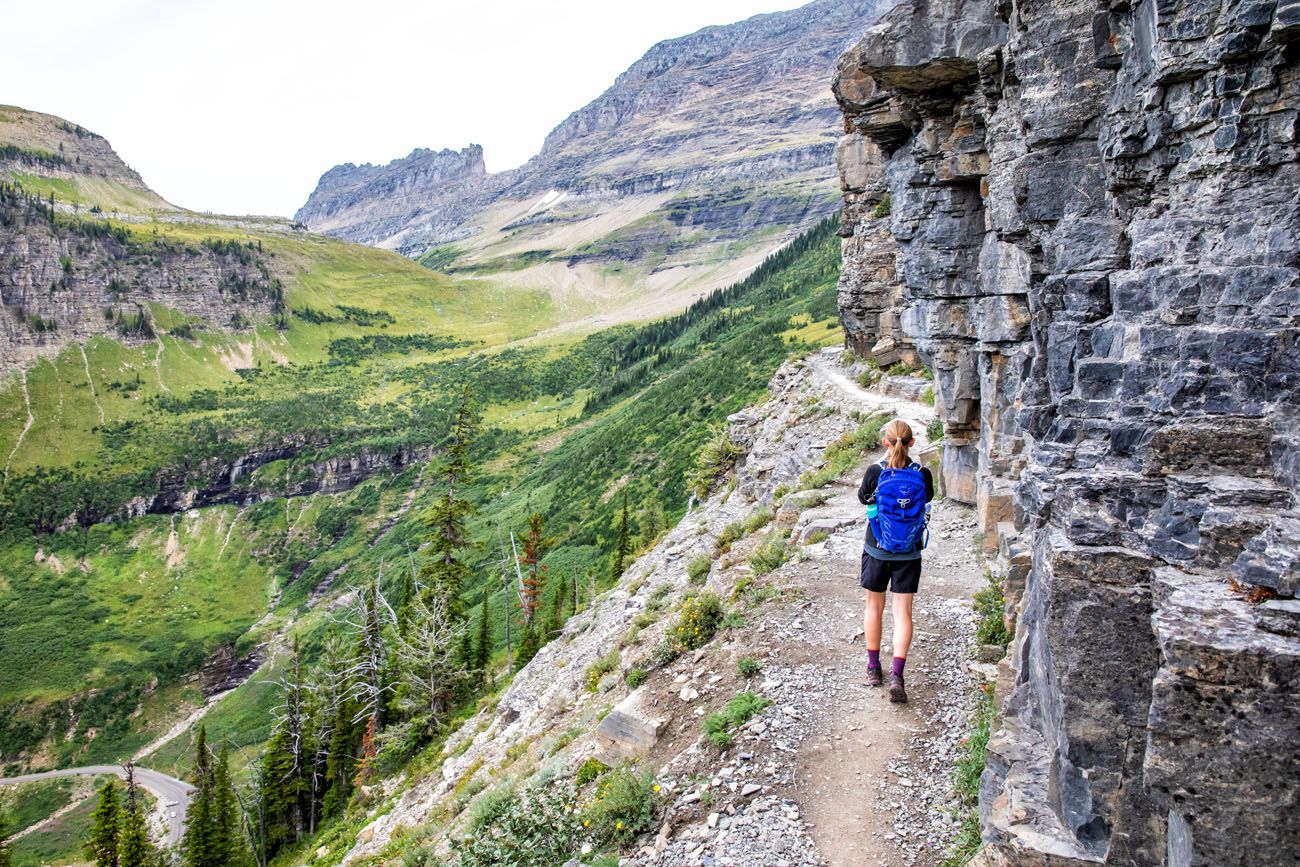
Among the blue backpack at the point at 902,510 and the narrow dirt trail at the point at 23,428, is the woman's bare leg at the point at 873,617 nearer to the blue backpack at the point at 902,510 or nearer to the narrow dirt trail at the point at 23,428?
the blue backpack at the point at 902,510

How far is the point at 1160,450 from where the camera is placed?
219 inches

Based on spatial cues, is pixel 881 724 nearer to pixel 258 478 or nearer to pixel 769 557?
A: pixel 769 557

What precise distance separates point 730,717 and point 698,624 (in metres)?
3.78

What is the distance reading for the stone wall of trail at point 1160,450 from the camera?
418 cm

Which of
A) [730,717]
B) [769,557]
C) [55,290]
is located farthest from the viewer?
[55,290]

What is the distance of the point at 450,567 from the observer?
40375mm

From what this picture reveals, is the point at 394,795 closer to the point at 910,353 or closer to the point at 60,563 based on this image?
the point at 910,353

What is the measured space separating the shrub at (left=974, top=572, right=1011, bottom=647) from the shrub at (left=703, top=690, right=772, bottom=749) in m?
3.25

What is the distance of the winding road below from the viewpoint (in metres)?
60.7

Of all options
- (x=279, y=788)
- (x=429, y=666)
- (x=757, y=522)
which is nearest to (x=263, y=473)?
(x=279, y=788)

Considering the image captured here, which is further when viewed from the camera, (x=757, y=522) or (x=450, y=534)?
(x=450, y=534)


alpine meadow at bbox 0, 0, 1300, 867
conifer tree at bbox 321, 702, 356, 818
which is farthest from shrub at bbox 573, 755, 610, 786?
conifer tree at bbox 321, 702, 356, 818

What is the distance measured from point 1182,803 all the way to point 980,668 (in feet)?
17.3

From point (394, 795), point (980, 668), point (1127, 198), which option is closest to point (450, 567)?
point (394, 795)
